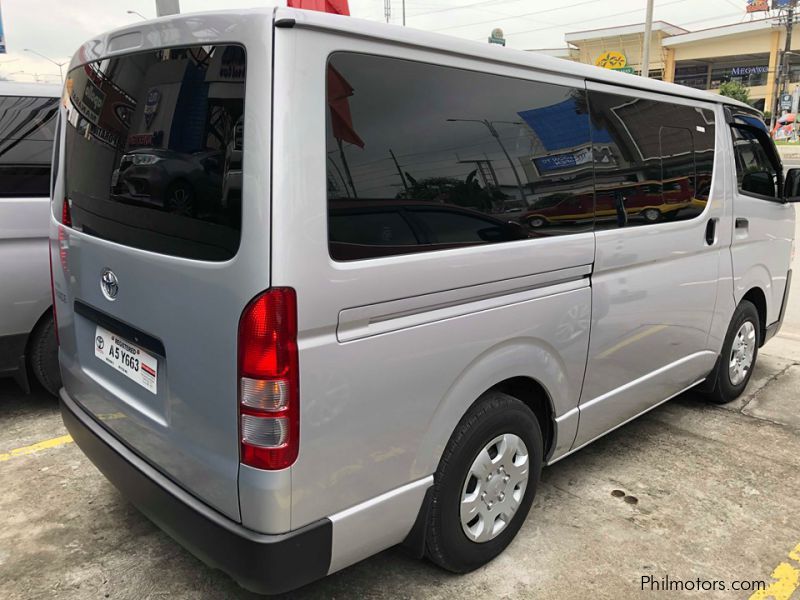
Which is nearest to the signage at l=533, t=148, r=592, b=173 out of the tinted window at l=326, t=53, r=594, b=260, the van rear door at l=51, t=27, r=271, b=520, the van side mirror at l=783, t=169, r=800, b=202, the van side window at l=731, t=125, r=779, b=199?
the tinted window at l=326, t=53, r=594, b=260

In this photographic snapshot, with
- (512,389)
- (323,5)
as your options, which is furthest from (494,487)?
(323,5)

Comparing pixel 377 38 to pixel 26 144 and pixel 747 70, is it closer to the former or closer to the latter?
pixel 26 144

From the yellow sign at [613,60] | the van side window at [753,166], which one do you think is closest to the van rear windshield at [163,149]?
the van side window at [753,166]

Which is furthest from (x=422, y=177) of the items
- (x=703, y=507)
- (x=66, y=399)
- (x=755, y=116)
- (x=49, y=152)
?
(x=755, y=116)

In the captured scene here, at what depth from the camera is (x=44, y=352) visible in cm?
379

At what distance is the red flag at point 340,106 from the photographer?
1787mm

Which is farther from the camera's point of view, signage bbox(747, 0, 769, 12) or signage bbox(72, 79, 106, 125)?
signage bbox(747, 0, 769, 12)

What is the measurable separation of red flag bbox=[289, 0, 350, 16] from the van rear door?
49.7 inches

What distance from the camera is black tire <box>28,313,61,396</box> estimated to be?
3754 millimetres

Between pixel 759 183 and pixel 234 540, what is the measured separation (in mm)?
3817

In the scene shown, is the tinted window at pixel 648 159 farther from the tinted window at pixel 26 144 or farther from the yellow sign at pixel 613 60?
the yellow sign at pixel 613 60

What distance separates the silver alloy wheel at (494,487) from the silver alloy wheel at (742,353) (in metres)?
2.25

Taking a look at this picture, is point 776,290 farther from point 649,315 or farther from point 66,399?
point 66,399

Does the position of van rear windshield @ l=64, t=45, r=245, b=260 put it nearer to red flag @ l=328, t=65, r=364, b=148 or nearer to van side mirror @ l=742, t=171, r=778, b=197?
red flag @ l=328, t=65, r=364, b=148
